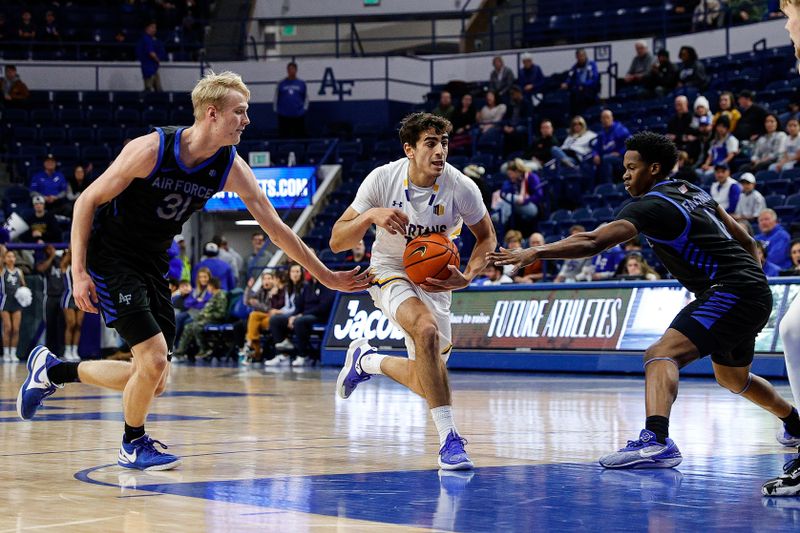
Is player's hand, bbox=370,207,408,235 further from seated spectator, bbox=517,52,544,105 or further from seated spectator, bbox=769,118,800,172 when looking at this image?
seated spectator, bbox=517,52,544,105

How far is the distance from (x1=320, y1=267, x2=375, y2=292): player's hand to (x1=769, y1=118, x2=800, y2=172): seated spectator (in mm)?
11725

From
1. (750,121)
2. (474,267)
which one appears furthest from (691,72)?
(474,267)

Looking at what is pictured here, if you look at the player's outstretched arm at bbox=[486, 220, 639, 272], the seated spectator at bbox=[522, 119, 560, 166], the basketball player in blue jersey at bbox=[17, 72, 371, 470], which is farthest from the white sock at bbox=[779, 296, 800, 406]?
the seated spectator at bbox=[522, 119, 560, 166]

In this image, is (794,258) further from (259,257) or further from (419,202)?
(259,257)

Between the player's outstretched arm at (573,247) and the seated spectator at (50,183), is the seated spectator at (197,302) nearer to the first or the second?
the seated spectator at (50,183)

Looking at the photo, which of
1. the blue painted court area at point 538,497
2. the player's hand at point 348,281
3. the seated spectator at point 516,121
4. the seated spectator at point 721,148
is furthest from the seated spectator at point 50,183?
the blue painted court area at point 538,497

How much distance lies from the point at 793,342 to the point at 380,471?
2.14m

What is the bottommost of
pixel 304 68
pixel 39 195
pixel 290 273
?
pixel 290 273

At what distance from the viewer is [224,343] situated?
65.3 feet

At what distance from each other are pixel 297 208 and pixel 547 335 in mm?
10654

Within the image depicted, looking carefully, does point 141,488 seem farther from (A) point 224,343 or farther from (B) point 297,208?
(B) point 297,208

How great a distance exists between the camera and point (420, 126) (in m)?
6.58

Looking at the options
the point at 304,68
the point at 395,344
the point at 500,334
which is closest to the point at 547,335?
the point at 500,334

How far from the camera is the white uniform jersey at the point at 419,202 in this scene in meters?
6.75
